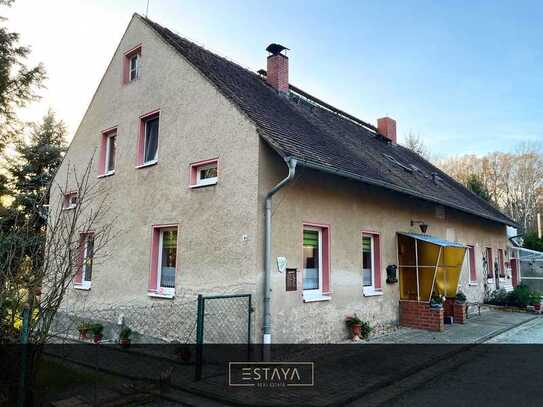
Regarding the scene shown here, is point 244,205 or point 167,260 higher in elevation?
point 244,205

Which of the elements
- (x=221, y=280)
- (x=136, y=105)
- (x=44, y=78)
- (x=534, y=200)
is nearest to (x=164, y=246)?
(x=221, y=280)

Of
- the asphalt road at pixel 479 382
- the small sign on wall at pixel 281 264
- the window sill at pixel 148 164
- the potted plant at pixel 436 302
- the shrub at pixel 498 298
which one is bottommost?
the asphalt road at pixel 479 382

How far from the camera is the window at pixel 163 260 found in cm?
909

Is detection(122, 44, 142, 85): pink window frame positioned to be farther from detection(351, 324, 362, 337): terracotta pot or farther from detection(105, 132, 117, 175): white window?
detection(351, 324, 362, 337): terracotta pot

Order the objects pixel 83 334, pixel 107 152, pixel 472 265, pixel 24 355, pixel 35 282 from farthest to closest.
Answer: pixel 472 265 < pixel 107 152 < pixel 83 334 < pixel 35 282 < pixel 24 355

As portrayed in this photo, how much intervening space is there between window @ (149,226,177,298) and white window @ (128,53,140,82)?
192 inches

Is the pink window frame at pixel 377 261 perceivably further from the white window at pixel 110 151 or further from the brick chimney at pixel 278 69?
the white window at pixel 110 151

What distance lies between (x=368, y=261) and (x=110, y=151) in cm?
801

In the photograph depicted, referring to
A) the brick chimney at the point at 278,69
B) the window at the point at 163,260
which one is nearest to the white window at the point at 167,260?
the window at the point at 163,260

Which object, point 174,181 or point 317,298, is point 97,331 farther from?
point 317,298

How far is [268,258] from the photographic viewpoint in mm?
7367

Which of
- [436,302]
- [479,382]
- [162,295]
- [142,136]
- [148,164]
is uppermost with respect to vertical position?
[142,136]

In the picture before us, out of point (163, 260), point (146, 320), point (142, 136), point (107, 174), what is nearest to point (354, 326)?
point (163, 260)

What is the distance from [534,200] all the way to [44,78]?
44.4 m
